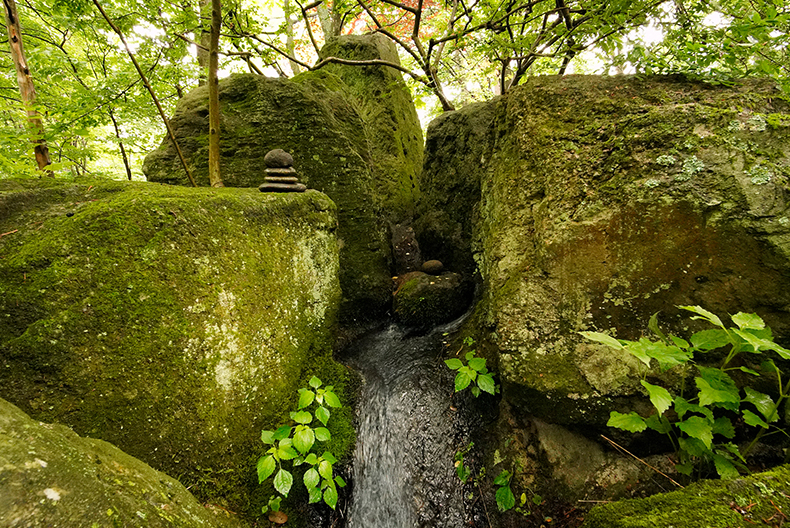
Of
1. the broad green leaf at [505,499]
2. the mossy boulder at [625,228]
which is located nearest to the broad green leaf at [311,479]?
the broad green leaf at [505,499]

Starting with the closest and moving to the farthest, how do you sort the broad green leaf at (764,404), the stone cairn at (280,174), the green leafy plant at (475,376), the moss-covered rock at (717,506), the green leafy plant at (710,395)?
the moss-covered rock at (717,506)
the green leafy plant at (710,395)
the broad green leaf at (764,404)
the green leafy plant at (475,376)
the stone cairn at (280,174)

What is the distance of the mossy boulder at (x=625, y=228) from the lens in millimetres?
1984

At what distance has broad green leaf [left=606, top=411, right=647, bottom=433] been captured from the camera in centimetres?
162

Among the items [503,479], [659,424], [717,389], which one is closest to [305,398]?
[503,479]

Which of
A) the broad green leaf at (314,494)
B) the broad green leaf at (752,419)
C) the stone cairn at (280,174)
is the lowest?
the broad green leaf at (314,494)

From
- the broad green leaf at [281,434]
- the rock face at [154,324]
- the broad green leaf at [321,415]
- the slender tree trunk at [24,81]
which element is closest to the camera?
the rock face at [154,324]

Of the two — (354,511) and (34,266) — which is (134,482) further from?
(354,511)

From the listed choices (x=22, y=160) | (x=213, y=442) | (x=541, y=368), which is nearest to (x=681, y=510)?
(x=541, y=368)

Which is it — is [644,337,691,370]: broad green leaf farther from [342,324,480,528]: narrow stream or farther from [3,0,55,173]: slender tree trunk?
[3,0,55,173]: slender tree trunk

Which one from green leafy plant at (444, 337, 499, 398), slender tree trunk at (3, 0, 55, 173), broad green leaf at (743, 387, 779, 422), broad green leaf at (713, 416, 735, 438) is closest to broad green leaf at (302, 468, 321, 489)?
green leafy plant at (444, 337, 499, 398)

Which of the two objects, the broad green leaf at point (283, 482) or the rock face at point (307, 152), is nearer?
the broad green leaf at point (283, 482)

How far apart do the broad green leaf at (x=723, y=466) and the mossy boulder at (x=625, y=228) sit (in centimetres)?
45

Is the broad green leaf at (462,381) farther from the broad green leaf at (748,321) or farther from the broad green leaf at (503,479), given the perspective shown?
the broad green leaf at (748,321)

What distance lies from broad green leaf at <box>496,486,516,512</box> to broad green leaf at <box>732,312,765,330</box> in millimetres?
1712
